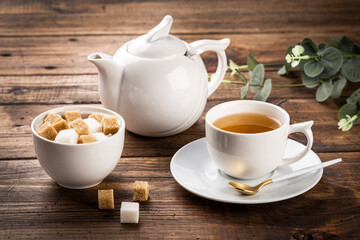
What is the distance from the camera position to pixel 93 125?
99 centimetres

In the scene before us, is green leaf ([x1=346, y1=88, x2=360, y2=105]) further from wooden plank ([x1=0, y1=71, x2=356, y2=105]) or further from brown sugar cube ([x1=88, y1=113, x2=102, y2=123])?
brown sugar cube ([x1=88, y1=113, x2=102, y2=123])

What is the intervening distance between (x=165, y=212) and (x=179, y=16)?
140 centimetres

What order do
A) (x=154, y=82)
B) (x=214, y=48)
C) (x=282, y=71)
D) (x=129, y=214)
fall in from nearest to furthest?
(x=129, y=214)
(x=154, y=82)
(x=214, y=48)
(x=282, y=71)

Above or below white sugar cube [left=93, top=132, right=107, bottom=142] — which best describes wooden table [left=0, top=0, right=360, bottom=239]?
below

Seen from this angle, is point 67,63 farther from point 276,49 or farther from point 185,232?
point 185,232

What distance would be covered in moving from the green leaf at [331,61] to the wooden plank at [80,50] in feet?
1.05

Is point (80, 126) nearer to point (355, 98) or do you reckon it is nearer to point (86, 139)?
point (86, 139)

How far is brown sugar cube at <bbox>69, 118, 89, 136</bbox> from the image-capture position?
96 centimetres

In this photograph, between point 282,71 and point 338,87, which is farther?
point 282,71

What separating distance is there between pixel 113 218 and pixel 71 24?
1368 mm

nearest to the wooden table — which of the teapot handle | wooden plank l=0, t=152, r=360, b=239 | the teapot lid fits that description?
wooden plank l=0, t=152, r=360, b=239

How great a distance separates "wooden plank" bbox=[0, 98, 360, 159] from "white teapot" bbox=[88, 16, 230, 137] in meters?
0.04

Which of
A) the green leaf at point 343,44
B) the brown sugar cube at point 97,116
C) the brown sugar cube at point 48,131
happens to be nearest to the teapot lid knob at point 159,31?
the brown sugar cube at point 97,116

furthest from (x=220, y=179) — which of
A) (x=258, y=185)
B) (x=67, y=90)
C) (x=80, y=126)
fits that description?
(x=67, y=90)
